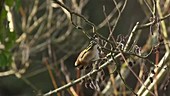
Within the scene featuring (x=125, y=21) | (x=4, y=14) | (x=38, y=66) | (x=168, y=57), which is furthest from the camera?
(x=125, y=21)

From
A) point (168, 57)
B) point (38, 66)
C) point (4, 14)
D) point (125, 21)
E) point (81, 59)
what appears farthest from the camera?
point (125, 21)

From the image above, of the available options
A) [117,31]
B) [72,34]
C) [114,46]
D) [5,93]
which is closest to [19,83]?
[5,93]

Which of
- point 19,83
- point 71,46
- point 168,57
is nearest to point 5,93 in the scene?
point 19,83

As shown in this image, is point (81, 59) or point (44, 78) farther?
point (44, 78)

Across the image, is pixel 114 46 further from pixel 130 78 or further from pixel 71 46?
pixel 130 78

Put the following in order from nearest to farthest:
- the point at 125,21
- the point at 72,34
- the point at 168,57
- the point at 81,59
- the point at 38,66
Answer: the point at 81,59
the point at 168,57
the point at 72,34
the point at 38,66
the point at 125,21

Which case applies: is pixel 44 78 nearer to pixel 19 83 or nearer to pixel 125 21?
pixel 19 83

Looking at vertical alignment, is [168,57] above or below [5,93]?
below

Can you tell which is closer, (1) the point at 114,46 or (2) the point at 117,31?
(1) the point at 114,46

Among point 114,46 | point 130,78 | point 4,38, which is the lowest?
point 130,78
